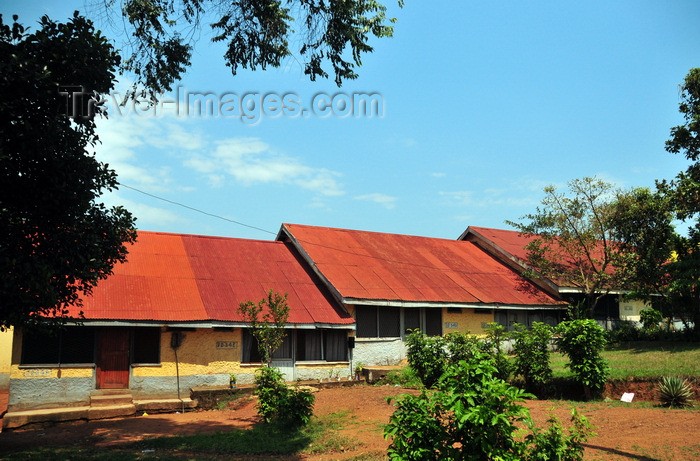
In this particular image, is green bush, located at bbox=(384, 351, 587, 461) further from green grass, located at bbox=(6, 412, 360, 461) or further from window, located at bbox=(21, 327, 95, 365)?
window, located at bbox=(21, 327, 95, 365)

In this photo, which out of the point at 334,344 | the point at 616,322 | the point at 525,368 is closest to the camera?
the point at 525,368

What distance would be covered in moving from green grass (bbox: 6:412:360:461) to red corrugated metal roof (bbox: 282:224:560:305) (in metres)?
7.84

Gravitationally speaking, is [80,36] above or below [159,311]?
above

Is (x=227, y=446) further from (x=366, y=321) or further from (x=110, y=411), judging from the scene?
(x=366, y=321)

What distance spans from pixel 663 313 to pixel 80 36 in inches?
952

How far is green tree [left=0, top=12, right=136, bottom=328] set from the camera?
8578 mm

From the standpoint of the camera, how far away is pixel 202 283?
20.0m

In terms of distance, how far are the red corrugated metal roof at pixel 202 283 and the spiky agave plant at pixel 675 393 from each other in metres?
10.4

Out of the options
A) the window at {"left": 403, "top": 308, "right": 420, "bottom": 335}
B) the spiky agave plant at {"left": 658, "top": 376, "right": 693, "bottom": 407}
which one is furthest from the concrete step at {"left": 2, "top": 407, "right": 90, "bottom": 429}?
the spiky agave plant at {"left": 658, "top": 376, "right": 693, "bottom": 407}

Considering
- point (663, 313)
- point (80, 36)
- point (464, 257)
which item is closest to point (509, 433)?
point (80, 36)

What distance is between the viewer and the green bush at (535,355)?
15.5 meters

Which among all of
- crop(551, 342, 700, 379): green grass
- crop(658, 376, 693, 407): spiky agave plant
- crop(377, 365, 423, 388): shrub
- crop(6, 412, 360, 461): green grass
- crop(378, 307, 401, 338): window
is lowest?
crop(6, 412, 360, 461): green grass

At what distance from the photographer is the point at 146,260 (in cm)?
2062

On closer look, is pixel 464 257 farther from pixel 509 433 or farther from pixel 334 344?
pixel 509 433
